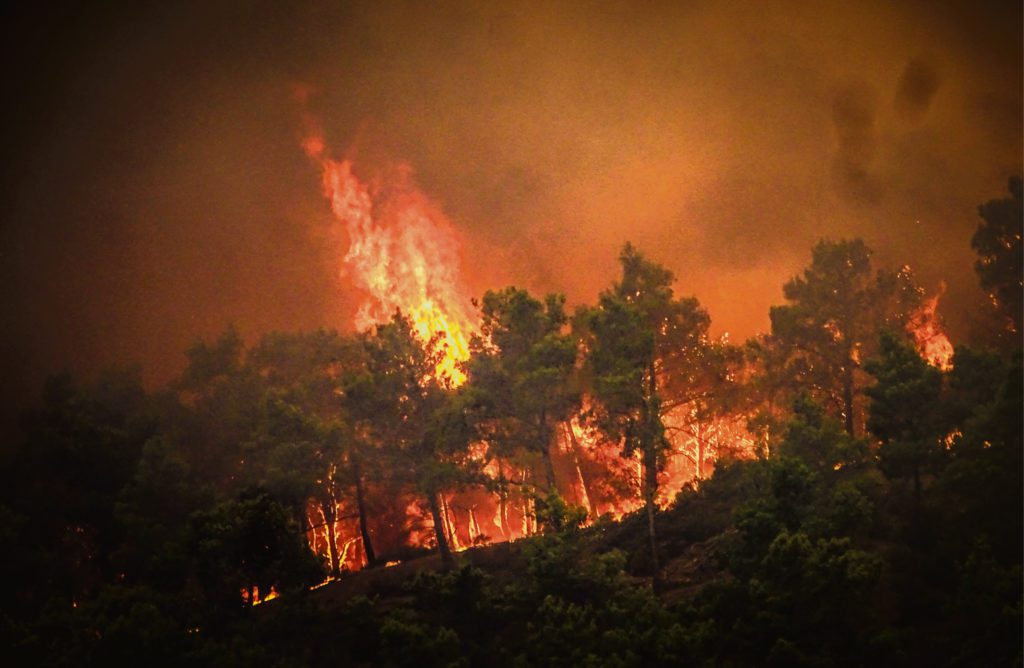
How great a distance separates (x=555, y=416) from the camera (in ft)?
101

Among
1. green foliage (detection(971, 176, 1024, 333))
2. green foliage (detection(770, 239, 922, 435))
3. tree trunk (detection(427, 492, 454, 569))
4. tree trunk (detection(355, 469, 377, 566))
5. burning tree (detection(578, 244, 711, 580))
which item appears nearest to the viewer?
burning tree (detection(578, 244, 711, 580))

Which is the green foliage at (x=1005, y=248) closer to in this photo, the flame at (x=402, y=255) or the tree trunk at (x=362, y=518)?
the flame at (x=402, y=255)

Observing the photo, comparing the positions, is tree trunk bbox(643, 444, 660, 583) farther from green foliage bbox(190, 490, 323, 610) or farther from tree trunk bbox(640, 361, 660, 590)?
green foliage bbox(190, 490, 323, 610)

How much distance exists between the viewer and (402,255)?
232 ft

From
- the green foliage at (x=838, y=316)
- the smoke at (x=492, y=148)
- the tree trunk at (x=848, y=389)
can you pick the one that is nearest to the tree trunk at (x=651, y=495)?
the green foliage at (x=838, y=316)

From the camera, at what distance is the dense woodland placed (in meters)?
19.5

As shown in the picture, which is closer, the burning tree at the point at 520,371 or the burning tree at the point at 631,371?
the burning tree at the point at 631,371

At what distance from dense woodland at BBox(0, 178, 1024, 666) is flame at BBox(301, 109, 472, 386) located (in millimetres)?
15967

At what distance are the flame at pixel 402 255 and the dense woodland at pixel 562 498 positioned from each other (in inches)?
629

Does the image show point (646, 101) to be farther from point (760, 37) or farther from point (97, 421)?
point (97, 421)

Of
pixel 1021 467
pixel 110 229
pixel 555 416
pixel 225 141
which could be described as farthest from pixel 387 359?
pixel 225 141

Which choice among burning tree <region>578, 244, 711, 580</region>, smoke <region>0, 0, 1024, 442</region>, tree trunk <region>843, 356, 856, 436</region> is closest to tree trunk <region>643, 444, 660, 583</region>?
burning tree <region>578, 244, 711, 580</region>

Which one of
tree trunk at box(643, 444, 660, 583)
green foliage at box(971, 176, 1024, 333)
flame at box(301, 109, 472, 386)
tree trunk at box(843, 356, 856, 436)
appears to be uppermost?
flame at box(301, 109, 472, 386)

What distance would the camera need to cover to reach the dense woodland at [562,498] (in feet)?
64.0
